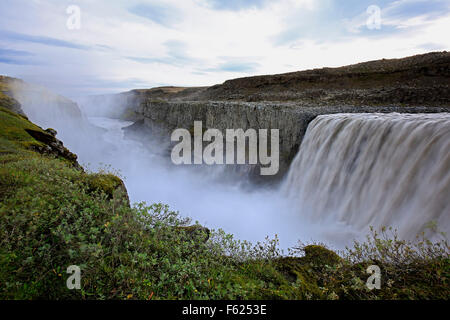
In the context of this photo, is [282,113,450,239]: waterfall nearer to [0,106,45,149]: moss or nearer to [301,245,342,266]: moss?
[301,245,342,266]: moss

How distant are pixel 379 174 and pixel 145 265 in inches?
353

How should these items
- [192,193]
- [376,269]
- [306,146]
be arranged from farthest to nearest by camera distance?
[192,193] → [306,146] → [376,269]

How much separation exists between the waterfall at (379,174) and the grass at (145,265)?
1.77 meters

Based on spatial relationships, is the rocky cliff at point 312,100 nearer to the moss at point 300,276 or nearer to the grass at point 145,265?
the moss at point 300,276

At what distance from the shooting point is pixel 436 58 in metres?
25.1

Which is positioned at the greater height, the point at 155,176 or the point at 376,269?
the point at 376,269

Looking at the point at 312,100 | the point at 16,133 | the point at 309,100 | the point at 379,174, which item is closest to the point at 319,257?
the point at 379,174

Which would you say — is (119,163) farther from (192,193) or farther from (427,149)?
(427,149)

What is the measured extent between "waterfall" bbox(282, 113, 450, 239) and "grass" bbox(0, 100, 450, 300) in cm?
177

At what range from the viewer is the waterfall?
6727 millimetres

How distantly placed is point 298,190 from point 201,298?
479 inches

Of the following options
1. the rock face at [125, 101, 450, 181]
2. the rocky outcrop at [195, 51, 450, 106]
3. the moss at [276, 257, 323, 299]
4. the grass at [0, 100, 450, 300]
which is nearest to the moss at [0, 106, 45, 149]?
the grass at [0, 100, 450, 300]
